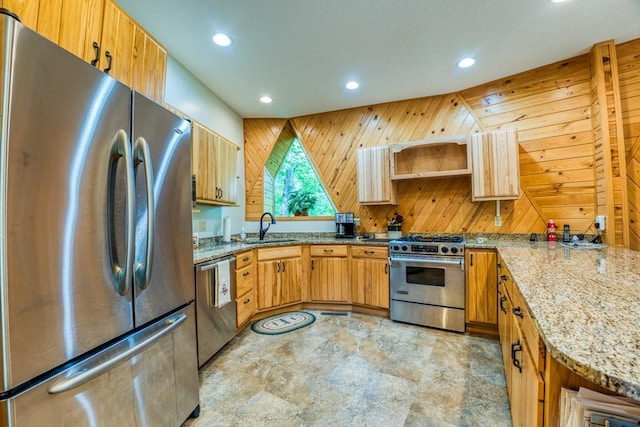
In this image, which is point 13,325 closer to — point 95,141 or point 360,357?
point 95,141

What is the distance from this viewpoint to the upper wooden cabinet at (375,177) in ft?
11.4

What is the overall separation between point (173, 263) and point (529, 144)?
365 cm

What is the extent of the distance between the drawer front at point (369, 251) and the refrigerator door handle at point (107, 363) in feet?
7.44

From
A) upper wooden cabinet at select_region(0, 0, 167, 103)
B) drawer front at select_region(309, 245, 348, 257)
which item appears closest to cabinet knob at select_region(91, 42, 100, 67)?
upper wooden cabinet at select_region(0, 0, 167, 103)

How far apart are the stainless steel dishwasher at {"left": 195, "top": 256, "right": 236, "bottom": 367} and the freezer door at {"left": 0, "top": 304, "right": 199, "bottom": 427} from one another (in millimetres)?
424

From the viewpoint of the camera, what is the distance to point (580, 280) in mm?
1214

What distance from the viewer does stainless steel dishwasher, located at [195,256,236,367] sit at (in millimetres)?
2107

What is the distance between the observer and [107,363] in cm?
109

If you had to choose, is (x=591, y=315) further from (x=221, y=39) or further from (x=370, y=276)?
(x=221, y=39)

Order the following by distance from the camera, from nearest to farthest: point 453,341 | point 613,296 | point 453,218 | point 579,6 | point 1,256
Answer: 1. point 1,256
2. point 613,296
3. point 579,6
4. point 453,341
5. point 453,218

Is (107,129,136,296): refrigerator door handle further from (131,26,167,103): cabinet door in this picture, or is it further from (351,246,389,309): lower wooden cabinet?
(351,246,389,309): lower wooden cabinet

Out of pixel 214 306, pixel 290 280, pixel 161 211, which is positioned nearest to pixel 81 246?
pixel 161 211

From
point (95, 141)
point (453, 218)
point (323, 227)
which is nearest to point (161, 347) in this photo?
point (95, 141)

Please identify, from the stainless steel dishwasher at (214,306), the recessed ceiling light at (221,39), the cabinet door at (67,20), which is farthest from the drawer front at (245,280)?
the recessed ceiling light at (221,39)
